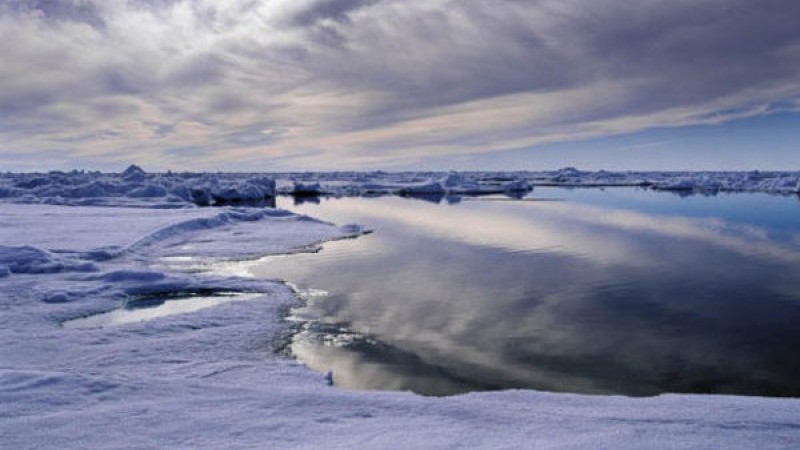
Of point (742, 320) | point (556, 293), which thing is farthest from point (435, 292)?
point (742, 320)

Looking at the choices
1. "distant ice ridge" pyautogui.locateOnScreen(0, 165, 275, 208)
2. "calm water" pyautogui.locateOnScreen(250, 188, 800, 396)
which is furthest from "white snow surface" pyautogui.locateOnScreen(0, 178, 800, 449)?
"distant ice ridge" pyautogui.locateOnScreen(0, 165, 275, 208)

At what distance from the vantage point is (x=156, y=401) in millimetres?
4852

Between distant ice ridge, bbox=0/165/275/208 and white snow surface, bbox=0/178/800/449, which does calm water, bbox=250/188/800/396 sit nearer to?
white snow surface, bbox=0/178/800/449

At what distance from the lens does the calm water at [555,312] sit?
6.78m

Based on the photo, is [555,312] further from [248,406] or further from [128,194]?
[128,194]

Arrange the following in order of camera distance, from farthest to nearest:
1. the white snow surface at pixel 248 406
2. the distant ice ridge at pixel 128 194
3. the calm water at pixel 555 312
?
1. the distant ice ridge at pixel 128 194
2. the calm water at pixel 555 312
3. the white snow surface at pixel 248 406

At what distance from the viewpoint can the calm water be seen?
6781mm

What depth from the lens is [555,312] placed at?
9.70 metres

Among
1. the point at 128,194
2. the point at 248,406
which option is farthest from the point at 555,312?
the point at 128,194

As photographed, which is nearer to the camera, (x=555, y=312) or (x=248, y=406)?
(x=248, y=406)

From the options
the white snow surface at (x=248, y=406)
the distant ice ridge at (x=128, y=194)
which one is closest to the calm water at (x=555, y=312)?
the white snow surface at (x=248, y=406)

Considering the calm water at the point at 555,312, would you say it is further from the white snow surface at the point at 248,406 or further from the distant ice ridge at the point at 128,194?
the distant ice ridge at the point at 128,194

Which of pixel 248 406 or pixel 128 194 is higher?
pixel 128 194

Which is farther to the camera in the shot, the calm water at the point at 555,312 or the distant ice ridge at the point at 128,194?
the distant ice ridge at the point at 128,194
